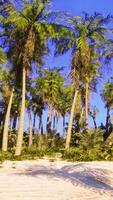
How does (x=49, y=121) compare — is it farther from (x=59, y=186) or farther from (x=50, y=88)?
(x=59, y=186)

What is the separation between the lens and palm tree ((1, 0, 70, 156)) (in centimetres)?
3000

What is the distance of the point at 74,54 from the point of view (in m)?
33.2

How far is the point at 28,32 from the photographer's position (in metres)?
30.6

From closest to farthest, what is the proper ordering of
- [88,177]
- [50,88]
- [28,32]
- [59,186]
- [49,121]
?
[59,186] → [88,177] → [28,32] → [50,88] → [49,121]

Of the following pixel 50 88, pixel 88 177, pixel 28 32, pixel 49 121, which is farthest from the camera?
pixel 49 121

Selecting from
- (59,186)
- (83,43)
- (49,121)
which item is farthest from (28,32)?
(49,121)

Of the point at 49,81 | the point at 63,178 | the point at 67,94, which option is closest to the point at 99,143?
the point at 63,178

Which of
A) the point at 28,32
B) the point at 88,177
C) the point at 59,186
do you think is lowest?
the point at 59,186

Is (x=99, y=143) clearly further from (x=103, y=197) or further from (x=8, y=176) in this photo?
(x=103, y=197)

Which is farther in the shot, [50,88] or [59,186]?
[50,88]

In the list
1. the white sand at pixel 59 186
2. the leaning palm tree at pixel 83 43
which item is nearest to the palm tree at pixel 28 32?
the leaning palm tree at pixel 83 43

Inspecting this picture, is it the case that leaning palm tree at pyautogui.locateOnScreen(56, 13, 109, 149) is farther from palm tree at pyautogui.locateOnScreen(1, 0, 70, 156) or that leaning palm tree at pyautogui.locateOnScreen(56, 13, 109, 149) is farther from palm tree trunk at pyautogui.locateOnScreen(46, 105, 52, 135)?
palm tree trunk at pyautogui.locateOnScreen(46, 105, 52, 135)

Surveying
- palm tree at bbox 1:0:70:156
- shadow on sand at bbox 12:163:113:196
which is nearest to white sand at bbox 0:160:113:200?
shadow on sand at bbox 12:163:113:196

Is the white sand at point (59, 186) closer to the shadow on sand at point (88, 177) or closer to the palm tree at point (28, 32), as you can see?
the shadow on sand at point (88, 177)
